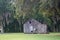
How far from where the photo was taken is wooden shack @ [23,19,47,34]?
276 inches

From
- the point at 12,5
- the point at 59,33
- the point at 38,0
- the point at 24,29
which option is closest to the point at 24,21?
the point at 24,29

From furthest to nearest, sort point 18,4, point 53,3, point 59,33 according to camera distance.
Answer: point 59,33 < point 18,4 < point 53,3

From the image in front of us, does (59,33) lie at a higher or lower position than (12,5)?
lower

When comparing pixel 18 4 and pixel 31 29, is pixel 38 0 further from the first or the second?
pixel 31 29

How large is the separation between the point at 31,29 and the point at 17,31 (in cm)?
49

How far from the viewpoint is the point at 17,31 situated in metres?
7.34

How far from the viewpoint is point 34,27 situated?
732 centimetres

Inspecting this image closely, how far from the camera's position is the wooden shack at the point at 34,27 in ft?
23.0

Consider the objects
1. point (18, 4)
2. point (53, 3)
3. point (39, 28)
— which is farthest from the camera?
point (39, 28)

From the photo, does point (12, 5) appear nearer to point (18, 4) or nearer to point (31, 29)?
point (18, 4)

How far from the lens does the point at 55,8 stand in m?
5.83

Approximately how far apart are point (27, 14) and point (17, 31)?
1127 millimetres

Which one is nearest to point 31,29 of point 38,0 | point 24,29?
point 24,29

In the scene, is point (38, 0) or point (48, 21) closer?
point (38, 0)
